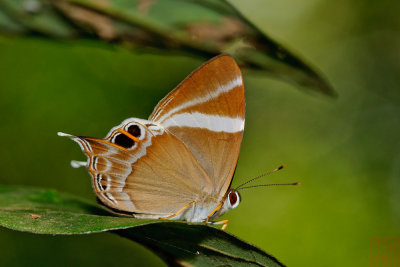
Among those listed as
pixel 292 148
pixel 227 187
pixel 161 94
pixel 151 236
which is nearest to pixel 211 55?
pixel 227 187

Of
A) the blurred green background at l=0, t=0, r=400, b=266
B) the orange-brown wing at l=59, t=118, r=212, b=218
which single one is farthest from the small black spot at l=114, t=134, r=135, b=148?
the blurred green background at l=0, t=0, r=400, b=266

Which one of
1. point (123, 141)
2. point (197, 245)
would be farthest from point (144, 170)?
point (197, 245)

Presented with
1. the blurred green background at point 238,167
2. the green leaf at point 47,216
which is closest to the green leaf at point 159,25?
the green leaf at point 47,216

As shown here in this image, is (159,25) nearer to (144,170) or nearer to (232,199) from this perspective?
(144,170)

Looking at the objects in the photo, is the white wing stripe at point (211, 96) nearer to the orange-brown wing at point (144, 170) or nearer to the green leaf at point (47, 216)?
the orange-brown wing at point (144, 170)

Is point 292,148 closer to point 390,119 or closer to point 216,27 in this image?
point 390,119

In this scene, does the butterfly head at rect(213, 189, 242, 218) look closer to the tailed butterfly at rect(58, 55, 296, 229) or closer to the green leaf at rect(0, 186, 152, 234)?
the tailed butterfly at rect(58, 55, 296, 229)
